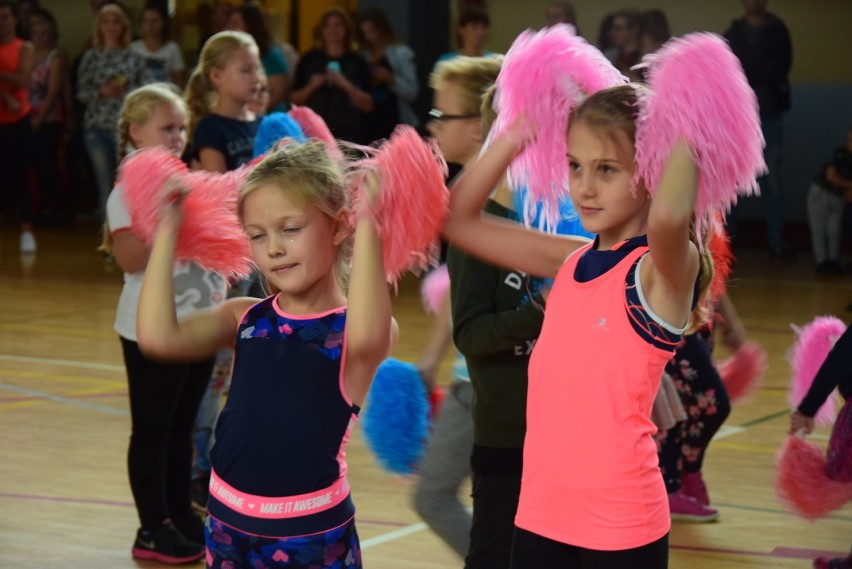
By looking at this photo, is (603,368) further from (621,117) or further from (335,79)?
(335,79)

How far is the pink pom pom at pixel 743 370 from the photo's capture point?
490cm

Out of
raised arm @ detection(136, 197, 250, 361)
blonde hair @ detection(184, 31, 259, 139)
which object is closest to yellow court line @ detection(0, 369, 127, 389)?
blonde hair @ detection(184, 31, 259, 139)

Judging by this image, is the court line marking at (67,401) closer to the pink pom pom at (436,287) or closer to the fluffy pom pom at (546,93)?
the pink pom pom at (436,287)

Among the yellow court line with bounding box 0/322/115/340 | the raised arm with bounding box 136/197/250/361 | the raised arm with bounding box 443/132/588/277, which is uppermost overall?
the raised arm with bounding box 443/132/588/277

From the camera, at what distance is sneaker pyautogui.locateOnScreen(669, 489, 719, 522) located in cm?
460

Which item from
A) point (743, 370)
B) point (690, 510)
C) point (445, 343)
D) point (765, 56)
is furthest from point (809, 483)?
point (765, 56)

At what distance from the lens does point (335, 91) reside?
10117 millimetres

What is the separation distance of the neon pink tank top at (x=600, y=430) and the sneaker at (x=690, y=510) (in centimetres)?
237

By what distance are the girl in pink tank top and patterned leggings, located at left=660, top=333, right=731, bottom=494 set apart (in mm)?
2340

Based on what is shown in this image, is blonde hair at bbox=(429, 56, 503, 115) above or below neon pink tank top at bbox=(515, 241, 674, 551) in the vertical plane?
above

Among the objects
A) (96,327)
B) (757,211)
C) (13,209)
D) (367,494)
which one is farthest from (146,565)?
(13,209)

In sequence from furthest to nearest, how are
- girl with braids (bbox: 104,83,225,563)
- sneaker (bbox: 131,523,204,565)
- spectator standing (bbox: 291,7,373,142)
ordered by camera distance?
spectator standing (bbox: 291,7,373,142)
sneaker (bbox: 131,523,204,565)
girl with braids (bbox: 104,83,225,563)

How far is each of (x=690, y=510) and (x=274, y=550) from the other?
100.0 inches

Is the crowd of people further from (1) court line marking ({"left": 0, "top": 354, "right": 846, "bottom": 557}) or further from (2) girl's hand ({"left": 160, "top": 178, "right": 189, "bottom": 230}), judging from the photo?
(1) court line marking ({"left": 0, "top": 354, "right": 846, "bottom": 557})
